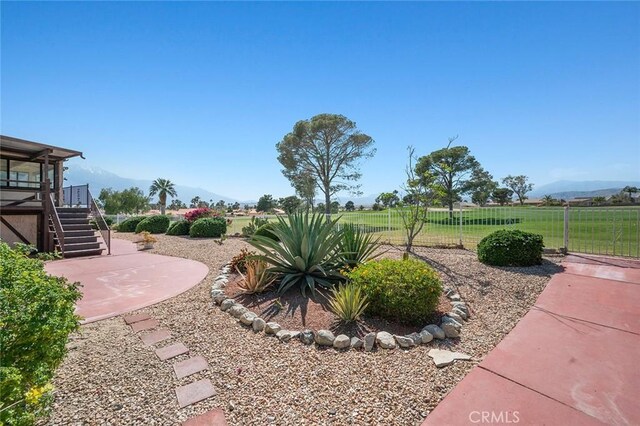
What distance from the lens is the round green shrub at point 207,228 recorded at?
44.5ft

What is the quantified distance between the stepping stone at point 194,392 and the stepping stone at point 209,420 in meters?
0.19

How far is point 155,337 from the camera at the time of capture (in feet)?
11.2

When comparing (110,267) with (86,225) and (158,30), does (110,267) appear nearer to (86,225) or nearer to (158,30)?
(86,225)

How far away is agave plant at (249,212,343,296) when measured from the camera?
15.7 feet

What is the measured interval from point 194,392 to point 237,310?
5.62 feet

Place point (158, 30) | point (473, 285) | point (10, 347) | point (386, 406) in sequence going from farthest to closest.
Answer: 1. point (158, 30)
2. point (473, 285)
3. point (386, 406)
4. point (10, 347)

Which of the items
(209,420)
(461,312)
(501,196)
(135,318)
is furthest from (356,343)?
(501,196)

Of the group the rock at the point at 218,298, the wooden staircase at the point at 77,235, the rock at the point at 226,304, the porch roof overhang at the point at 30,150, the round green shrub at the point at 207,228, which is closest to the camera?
the rock at the point at 226,304

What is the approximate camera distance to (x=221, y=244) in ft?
36.3

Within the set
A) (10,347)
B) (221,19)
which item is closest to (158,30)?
(221,19)

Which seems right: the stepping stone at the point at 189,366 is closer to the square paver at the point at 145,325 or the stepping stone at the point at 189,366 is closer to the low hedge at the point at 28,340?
the low hedge at the point at 28,340

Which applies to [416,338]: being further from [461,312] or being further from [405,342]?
[461,312]

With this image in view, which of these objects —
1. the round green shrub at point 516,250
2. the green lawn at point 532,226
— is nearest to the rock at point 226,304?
the green lawn at point 532,226

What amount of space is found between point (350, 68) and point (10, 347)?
30.8 feet
